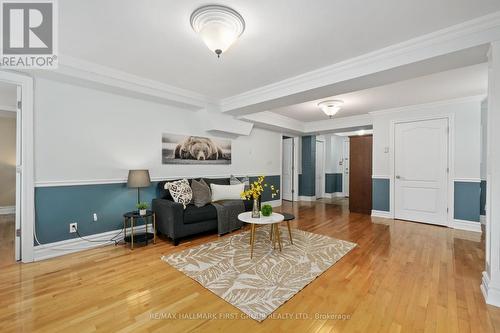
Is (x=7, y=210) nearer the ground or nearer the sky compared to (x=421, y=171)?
nearer the ground

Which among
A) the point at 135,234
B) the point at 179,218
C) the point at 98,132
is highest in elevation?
the point at 98,132

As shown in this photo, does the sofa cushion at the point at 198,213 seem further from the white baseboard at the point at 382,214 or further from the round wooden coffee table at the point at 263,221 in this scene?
the white baseboard at the point at 382,214

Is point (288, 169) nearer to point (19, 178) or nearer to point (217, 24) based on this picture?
point (217, 24)

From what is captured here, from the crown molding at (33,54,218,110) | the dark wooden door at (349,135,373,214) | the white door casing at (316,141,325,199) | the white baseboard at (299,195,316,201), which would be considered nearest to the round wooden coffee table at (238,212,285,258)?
the crown molding at (33,54,218,110)

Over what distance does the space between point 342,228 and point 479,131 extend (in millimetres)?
3008

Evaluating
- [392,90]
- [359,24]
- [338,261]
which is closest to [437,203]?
[392,90]

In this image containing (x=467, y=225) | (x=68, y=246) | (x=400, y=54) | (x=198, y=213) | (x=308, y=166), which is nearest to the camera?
(x=400, y=54)

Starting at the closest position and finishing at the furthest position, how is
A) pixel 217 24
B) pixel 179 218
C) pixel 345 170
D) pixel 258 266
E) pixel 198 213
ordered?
pixel 217 24 → pixel 258 266 → pixel 179 218 → pixel 198 213 → pixel 345 170

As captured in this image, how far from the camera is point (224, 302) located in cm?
192

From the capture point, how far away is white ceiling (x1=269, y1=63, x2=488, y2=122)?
3168 millimetres

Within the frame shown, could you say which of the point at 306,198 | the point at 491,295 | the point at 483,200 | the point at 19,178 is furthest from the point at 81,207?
the point at 483,200

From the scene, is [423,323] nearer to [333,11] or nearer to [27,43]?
[333,11]

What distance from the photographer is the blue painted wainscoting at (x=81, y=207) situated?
284 centimetres

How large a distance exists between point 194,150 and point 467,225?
5.30 m
